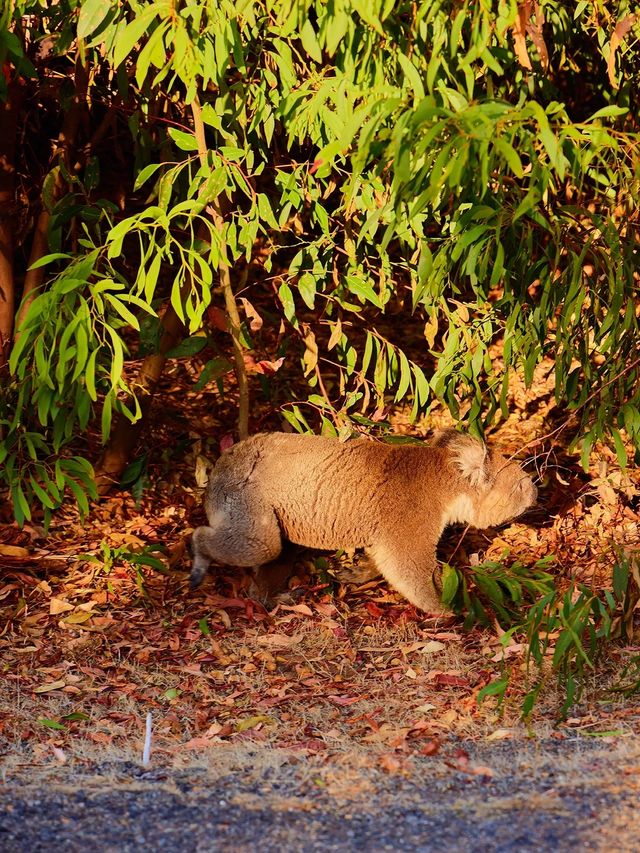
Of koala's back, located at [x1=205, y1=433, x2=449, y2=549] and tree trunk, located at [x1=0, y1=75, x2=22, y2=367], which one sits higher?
tree trunk, located at [x1=0, y1=75, x2=22, y2=367]

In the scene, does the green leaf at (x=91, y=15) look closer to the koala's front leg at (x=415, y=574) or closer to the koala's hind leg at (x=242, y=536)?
the koala's hind leg at (x=242, y=536)

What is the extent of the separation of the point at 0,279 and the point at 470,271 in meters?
3.35

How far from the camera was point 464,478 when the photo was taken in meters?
6.46

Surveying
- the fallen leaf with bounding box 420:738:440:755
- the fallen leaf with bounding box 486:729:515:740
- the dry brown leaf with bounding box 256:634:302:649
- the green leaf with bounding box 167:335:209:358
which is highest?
the green leaf with bounding box 167:335:209:358

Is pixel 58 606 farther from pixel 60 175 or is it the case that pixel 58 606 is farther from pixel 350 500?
pixel 60 175

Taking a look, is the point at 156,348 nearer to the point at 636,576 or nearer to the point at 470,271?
the point at 470,271

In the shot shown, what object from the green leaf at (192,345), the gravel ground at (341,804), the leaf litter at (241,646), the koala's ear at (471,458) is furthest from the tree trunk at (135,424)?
the gravel ground at (341,804)

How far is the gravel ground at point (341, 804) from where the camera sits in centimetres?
384

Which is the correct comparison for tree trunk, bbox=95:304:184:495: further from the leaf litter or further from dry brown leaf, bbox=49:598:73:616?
dry brown leaf, bbox=49:598:73:616

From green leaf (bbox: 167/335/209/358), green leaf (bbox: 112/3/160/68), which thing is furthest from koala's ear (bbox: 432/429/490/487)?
green leaf (bbox: 112/3/160/68)

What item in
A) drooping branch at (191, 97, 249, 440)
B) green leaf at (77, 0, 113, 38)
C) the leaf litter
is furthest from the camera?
drooping branch at (191, 97, 249, 440)

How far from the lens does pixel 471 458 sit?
253 inches

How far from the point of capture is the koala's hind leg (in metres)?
6.28

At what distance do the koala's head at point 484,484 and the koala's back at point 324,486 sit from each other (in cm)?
14
